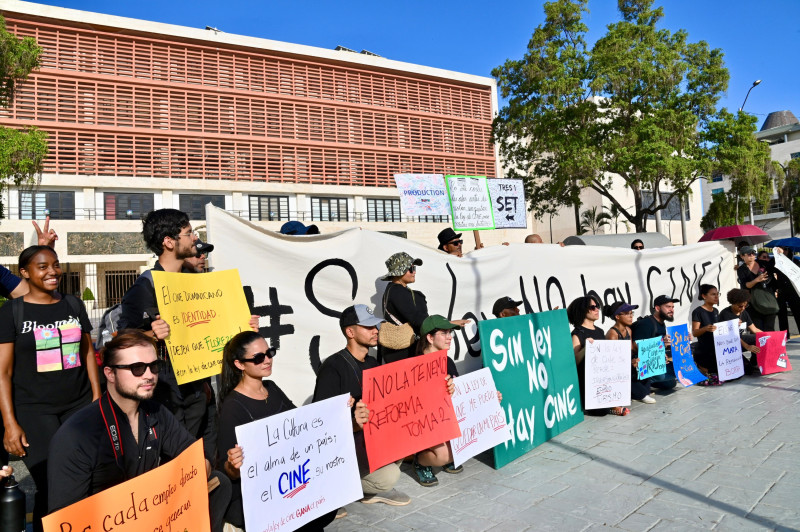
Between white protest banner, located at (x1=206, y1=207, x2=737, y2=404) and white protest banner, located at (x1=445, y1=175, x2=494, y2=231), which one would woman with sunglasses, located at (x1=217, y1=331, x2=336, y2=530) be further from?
white protest banner, located at (x1=445, y1=175, x2=494, y2=231)

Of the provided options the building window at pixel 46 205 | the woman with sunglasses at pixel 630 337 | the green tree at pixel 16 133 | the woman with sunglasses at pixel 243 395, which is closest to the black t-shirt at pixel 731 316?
the woman with sunglasses at pixel 630 337

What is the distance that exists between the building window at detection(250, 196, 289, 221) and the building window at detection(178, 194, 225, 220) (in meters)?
2.13

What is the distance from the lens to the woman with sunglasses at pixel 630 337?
6.12 metres

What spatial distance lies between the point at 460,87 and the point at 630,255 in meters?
39.6

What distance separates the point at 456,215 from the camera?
295 inches

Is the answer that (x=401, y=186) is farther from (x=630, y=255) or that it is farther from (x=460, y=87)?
(x=460, y=87)

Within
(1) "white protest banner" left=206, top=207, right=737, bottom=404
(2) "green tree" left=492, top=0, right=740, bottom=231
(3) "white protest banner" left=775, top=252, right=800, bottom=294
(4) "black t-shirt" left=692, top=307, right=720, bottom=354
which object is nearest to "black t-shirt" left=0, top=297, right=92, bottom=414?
(1) "white protest banner" left=206, top=207, right=737, bottom=404

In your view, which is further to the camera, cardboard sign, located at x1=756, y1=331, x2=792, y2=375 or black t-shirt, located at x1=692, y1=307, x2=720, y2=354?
cardboard sign, located at x1=756, y1=331, x2=792, y2=375

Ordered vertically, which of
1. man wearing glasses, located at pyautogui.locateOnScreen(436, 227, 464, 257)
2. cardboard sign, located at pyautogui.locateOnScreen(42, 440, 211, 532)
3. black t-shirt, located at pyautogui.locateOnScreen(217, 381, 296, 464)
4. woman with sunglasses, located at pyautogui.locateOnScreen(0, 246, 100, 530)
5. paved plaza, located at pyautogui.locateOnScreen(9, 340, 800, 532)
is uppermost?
man wearing glasses, located at pyautogui.locateOnScreen(436, 227, 464, 257)

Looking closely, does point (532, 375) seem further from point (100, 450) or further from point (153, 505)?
point (100, 450)

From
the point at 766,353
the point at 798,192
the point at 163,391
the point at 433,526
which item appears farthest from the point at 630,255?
the point at 798,192

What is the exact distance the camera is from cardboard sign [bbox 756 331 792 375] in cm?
752

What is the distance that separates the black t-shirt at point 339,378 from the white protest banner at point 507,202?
4.62 m

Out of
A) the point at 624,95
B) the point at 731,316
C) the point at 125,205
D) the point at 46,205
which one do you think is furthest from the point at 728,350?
the point at 46,205
